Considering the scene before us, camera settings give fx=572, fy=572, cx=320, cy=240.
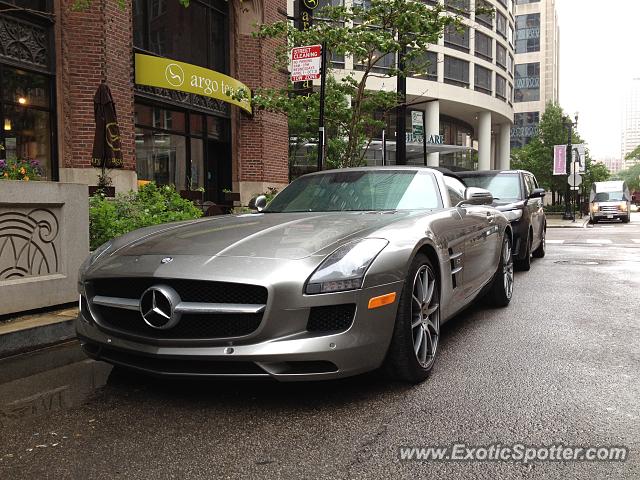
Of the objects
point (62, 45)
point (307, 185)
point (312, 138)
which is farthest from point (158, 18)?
point (307, 185)

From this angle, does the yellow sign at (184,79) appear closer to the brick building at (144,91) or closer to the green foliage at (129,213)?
the brick building at (144,91)

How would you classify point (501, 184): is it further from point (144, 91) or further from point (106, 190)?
point (144, 91)

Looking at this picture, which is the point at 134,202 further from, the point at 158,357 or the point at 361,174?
the point at 158,357

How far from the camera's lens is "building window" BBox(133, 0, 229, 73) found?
13.1 meters

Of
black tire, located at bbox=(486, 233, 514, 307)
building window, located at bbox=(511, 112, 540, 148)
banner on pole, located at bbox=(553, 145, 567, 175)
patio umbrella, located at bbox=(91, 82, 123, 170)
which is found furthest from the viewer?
building window, located at bbox=(511, 112, 540, 148)

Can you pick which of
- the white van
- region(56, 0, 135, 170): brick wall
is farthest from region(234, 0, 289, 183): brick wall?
the white van

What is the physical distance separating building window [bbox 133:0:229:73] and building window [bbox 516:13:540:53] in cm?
6955

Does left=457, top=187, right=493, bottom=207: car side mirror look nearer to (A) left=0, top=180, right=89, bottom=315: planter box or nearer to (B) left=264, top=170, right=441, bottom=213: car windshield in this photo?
(B) left=264, top=170, right=441, bottom=213: car windshield

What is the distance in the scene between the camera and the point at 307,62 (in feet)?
31.7

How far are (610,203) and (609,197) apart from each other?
3.20ft

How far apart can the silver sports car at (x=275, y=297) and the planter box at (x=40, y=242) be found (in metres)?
1.58

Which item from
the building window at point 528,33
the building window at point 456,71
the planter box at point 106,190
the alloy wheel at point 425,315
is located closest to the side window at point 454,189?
the alloy wheel at point 425,315

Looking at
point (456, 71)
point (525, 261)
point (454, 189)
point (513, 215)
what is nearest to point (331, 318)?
point (454, 189)

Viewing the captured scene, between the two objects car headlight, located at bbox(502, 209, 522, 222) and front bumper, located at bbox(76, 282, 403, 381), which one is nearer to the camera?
front bumper, located at bbox(76, 282, 403, 381)
